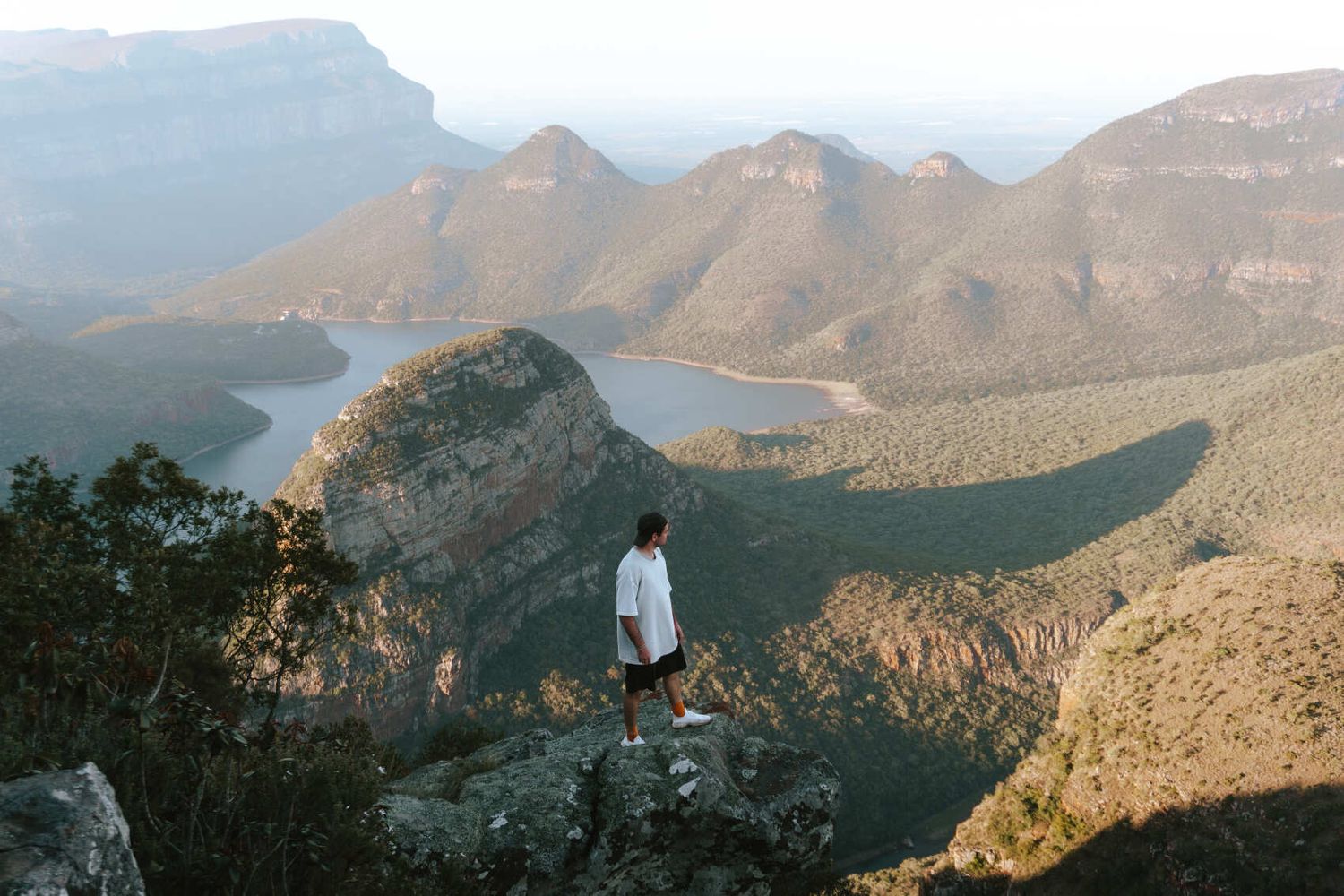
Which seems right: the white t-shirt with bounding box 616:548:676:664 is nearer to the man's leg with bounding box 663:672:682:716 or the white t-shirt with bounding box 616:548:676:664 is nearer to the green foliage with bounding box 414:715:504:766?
the man's leg with bounding box 663:672:682:716

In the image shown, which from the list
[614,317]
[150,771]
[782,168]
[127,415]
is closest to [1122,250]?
[782,168]

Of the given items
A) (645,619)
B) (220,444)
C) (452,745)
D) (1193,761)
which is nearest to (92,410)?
(220,444)

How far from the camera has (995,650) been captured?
49.2 metres

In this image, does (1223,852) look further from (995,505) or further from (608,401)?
(608,401)

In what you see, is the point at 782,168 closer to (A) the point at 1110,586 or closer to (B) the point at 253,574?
(A) the point at 1110,586

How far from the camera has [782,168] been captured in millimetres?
190625

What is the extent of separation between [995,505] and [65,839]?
7040cm

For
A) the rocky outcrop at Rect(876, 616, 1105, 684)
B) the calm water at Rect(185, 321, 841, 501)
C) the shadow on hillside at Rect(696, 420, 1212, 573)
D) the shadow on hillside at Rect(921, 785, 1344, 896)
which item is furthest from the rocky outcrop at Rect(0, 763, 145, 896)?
the calm water at Rect(185, 321, 841, 501)

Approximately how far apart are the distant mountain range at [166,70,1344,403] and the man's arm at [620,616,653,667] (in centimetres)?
11532

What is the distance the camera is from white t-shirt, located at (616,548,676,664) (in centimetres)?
1261

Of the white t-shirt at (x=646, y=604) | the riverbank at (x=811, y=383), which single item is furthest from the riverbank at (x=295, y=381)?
the white t-shirt at (x=646, y=604)

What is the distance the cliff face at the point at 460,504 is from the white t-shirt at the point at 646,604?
31.3 meters

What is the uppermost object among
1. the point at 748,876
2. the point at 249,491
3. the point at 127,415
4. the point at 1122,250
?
the point at 1122,250

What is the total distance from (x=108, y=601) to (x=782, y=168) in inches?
7481
